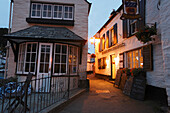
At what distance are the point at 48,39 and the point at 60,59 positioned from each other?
137 cm

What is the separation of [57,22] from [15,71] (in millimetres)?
4131

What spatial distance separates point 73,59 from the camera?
24.6ft

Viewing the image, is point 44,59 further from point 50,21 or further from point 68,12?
point 68,12

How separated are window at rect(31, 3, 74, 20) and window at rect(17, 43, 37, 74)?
2476 mm

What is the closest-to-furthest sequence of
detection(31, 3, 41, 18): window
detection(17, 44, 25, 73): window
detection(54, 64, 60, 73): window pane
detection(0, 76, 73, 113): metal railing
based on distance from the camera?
detection(0, 76, 73, 113): metal railing → detection(54, 64, 60, 73): window pane → detection(17, 44, 25, 73): window → detection(31, 3, 41, 18): window

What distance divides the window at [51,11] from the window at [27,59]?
2476mm

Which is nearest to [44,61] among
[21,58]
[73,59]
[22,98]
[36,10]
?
[21,58]

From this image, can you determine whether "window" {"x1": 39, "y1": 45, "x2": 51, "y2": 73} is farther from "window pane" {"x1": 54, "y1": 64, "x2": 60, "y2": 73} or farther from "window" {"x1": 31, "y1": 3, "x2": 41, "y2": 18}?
"window" {"x1": 31, "y1": 3, "x2": 41, "y2": 18}

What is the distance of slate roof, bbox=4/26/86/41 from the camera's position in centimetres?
620

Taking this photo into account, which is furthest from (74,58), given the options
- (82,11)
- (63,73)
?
(82,11)

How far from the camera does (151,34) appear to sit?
5461 millimetres

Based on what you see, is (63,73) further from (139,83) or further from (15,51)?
(139,83)

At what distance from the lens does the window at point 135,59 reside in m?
7.14

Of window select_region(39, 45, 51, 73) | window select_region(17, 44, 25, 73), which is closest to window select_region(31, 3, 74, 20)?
window select_region(17, 44, 25, 73)
